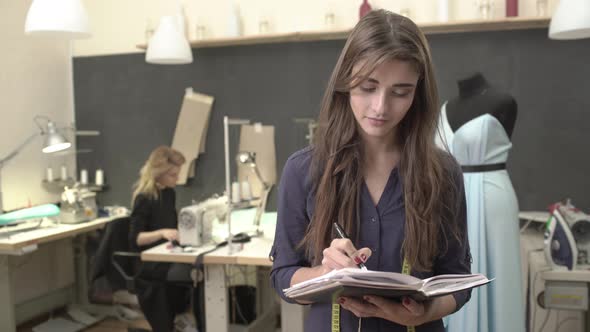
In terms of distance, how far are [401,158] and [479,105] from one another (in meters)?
1.38

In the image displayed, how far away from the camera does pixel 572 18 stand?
8.70 ft

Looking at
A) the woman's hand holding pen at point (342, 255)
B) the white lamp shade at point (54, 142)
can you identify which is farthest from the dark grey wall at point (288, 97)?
the woman's hand holding pen at point (342, 255)

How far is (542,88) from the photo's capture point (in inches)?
140

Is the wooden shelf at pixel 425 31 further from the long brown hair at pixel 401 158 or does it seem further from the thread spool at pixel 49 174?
the long brown hair at pixel 401 158

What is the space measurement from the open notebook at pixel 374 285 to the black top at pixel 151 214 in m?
2.47

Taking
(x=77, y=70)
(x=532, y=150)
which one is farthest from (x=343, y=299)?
(x=77, y=70)

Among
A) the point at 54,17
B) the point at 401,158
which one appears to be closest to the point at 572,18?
the point at 401,158

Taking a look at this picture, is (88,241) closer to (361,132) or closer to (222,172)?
(222,172)

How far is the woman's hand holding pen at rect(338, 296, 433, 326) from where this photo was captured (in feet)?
3.26

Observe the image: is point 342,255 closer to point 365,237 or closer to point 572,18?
point 365,237

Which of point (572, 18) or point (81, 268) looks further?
point (81, 268)

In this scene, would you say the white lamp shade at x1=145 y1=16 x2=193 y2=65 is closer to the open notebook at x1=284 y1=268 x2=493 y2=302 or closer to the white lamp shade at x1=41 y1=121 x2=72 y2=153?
the white lamp shade at x1=41 y1=121 x2=72 y2=153

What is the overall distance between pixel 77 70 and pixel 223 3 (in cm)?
147

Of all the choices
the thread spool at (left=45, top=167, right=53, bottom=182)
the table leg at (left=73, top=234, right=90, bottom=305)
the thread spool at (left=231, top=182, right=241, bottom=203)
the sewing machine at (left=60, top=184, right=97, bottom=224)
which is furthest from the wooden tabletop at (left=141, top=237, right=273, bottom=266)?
the thread spool at (left=45, top=167, right=53, bottom=182)
